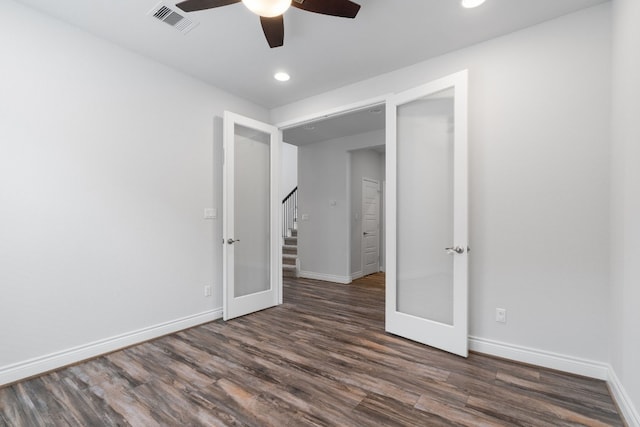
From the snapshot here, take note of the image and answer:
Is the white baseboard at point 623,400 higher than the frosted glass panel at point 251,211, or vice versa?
the frosted glass panel at point 251,211

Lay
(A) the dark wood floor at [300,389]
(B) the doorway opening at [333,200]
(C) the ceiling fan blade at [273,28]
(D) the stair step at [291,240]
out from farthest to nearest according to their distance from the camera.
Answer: (D) the stair step at [291,240] → (B) the doorway opening at [333,200] → (C) the ceiling fan blade at [273,28] → (A) the dark wood floor at [300,389]

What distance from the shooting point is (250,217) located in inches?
150

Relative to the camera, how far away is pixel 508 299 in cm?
248

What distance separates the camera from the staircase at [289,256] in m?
6.15

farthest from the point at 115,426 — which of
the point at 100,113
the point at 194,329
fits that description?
the point at 100,113

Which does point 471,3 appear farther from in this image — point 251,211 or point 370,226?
point 370,226

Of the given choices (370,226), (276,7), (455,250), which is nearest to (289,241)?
(370,226)

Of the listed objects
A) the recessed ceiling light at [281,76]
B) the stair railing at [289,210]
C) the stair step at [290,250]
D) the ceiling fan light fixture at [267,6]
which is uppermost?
the recessed ceiling light at [281,76]

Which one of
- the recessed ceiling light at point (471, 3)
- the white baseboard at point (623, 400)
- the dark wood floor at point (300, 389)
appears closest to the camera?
the white baseboard at point (623, 400)

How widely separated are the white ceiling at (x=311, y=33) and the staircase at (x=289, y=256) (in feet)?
12.7

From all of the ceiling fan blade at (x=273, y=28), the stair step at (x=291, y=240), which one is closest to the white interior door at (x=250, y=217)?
the ceiling fan blade at (x=273, y=28)

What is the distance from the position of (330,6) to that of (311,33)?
2.14ft

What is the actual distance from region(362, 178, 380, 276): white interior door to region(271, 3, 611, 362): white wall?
11.7 feet

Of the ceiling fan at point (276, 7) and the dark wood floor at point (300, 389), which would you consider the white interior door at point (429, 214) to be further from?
the ceiling fan at point (276, 7)
